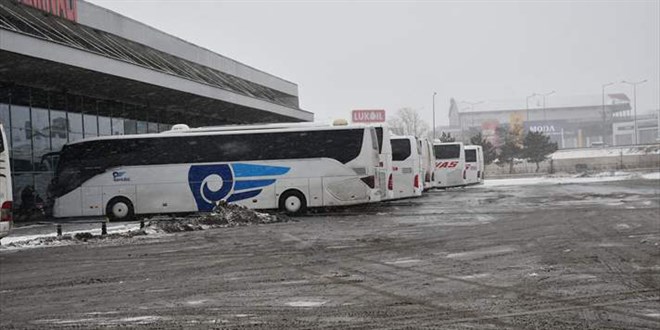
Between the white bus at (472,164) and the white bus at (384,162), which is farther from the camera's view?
the white bus at (472,164)

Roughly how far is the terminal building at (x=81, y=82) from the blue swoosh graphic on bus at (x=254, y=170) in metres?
6.88

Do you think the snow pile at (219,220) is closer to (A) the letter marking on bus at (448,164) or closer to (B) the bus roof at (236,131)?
(B) the bus roof at (236,131)

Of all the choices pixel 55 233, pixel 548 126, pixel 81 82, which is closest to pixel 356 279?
pixel 55 233

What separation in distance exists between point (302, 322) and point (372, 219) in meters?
13.8

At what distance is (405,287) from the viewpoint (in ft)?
27.4

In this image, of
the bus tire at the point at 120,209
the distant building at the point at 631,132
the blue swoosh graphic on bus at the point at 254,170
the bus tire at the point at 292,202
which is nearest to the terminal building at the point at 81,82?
the bus tire at the point at 120,209

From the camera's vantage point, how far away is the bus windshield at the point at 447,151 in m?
40.8

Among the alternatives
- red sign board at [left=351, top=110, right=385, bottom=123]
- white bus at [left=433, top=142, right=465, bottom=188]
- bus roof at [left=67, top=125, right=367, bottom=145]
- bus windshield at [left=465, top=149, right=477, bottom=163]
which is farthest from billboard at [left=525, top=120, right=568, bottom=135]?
bus roof at [left=67, top=125, right=367, bottom=145]

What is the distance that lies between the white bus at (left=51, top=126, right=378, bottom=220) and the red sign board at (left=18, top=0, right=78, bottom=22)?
6.09 meters

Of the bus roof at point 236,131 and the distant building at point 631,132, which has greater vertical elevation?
the distant building at point 631,132

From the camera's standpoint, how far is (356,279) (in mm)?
9062

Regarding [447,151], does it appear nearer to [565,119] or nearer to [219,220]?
[219,220]

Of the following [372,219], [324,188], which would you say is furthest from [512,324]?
[324,188]

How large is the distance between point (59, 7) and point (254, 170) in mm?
11043
